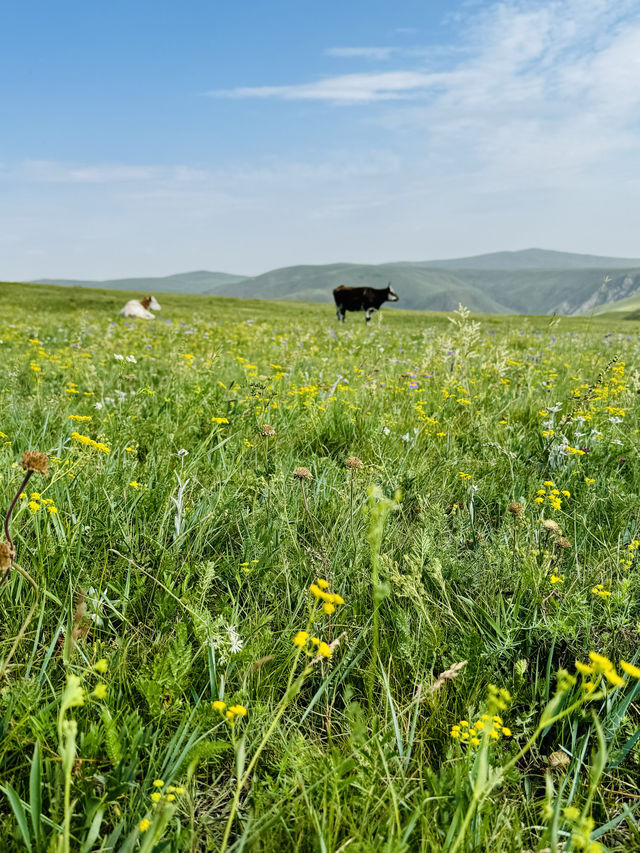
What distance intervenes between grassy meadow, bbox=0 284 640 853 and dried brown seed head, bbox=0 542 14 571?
7 cm

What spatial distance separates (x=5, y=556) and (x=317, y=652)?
44.6 inches

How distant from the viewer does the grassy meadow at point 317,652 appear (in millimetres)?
1462

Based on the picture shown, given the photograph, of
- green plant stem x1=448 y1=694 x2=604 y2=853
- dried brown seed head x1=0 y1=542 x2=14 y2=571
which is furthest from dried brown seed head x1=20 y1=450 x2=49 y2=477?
green plant stem x1=448 y1=694 x2=604 y2=853

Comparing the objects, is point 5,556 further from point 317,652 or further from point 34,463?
point 317,652

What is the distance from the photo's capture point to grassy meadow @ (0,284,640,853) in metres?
1.46

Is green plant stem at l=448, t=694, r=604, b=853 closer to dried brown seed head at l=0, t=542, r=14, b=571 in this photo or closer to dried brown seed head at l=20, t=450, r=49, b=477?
dried brown seed head at l=0, t=542, r=14, b=571

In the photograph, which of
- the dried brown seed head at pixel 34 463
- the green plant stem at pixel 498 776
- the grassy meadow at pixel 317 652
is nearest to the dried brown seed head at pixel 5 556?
the grassy meadow at pixel 317 652

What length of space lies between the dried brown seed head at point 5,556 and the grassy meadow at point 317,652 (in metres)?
0.07

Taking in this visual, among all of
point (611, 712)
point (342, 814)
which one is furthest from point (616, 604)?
point (342, 814)

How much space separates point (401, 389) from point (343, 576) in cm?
375

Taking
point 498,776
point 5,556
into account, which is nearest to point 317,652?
point 498,776

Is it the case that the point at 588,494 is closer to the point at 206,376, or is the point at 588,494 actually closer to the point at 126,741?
the point at 126,741

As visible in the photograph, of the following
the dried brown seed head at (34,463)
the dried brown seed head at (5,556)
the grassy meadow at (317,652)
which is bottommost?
the grassy meadow at (317,652)

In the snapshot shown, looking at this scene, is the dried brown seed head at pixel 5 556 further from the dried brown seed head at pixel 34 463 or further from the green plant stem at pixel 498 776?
the green plant stem at pixel 498 776
